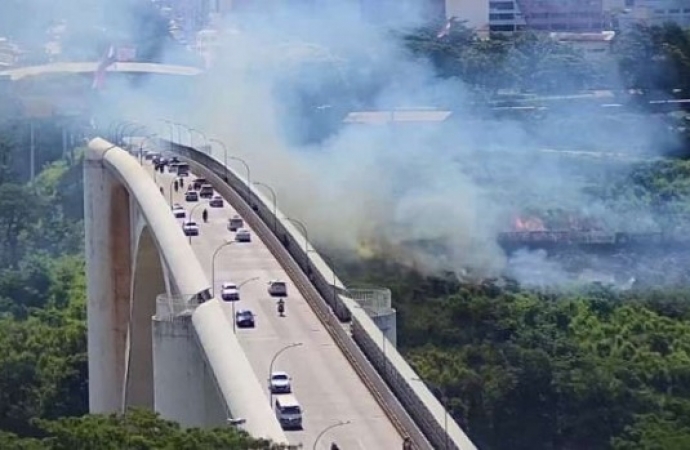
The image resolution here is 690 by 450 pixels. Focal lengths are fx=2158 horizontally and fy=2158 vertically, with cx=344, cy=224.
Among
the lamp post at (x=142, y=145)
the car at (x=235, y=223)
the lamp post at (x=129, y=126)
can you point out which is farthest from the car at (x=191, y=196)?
the lamp post at (x=129, y=126)

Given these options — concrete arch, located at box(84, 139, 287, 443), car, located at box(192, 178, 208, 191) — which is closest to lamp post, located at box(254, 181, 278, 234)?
car, located at box(192, 178, 208, 191)

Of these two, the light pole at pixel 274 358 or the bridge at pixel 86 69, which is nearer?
the light pole at pixel 274 358

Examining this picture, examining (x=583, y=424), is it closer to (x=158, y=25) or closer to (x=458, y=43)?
(x=458, y=43)

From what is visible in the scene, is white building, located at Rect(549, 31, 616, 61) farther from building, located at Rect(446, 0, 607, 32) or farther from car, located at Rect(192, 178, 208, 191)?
car, located at Rect(192, 178, 208, 191)

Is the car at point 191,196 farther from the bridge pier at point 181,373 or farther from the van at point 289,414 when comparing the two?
the van at point 289,414

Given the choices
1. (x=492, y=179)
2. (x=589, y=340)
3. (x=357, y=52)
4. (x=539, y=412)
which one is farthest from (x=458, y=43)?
(x=539, y=412)
